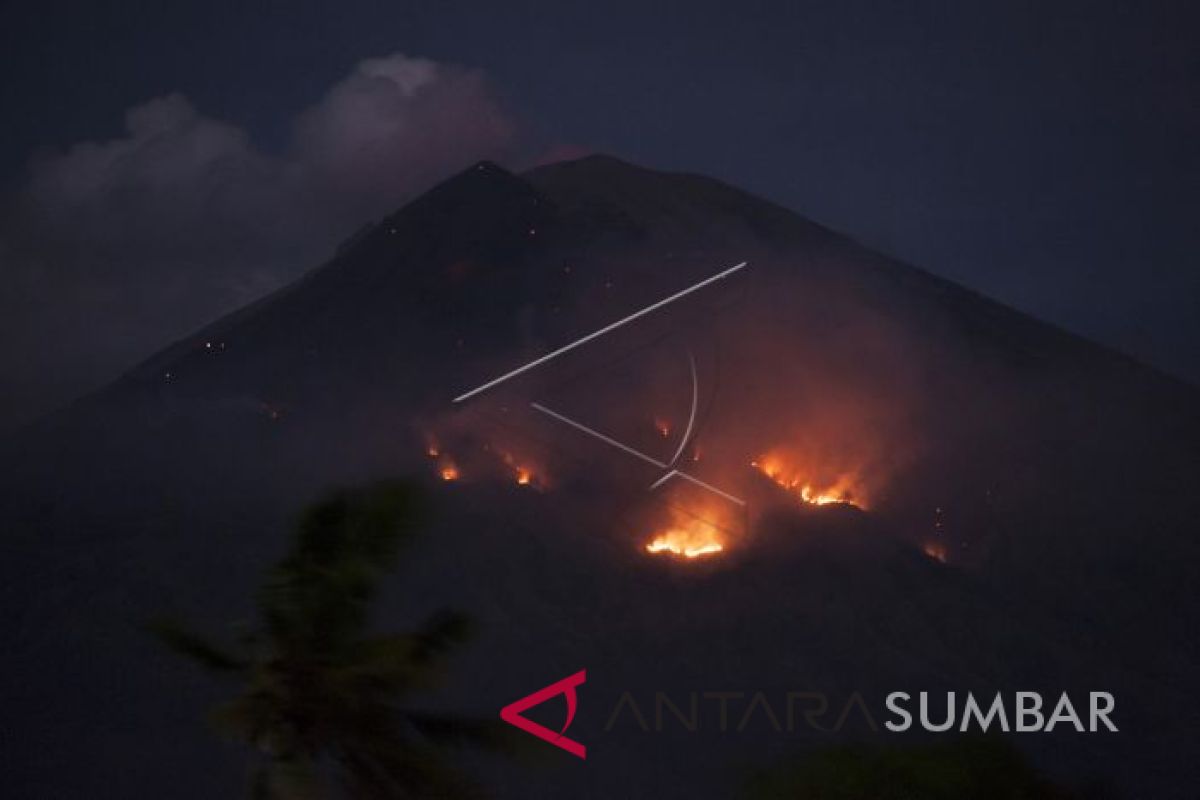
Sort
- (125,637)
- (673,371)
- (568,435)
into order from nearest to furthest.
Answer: (125,637) < (568,435) < (673,371)

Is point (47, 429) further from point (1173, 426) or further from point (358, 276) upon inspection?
point (1173, 426)

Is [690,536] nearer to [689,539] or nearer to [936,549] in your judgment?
[689,539]

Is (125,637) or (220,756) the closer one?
(220,756)

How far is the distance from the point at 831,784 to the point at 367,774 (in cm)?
400

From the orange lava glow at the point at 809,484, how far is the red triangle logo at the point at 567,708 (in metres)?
22.9

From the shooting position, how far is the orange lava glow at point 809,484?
6750 cm

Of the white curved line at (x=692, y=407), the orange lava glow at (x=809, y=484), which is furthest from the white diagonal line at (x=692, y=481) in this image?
the orange lava glow at (x=809, y=484)

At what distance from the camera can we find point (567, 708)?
4416cm

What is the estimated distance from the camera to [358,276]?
80.5 metres

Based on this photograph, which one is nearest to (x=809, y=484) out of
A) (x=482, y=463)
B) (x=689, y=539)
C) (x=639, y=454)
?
(x=639, y=454)

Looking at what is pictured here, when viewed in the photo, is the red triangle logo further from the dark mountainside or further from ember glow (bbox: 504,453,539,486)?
ember glow (bbox: 504,453,539,486)

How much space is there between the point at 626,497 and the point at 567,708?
62.7 ft

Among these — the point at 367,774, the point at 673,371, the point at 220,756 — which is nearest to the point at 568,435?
the point at 673,371

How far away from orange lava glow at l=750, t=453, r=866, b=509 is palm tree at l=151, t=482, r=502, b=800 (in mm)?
56291
